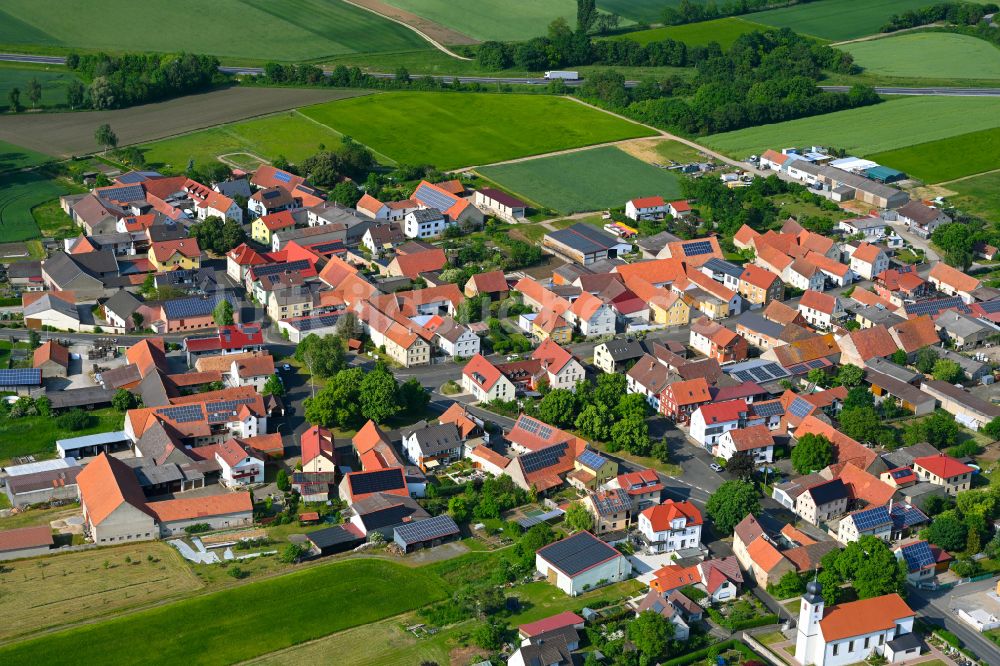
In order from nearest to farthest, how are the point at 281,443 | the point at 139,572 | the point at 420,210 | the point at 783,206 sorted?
1. the point at 139,572
2. the point at 281,443
3. the point at 420,210
4. the point at 783,206

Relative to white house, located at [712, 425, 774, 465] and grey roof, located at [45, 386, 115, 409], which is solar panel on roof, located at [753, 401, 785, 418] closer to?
white house, located at [712, 425, 774, 465]

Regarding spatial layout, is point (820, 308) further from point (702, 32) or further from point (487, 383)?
point (702, 32)

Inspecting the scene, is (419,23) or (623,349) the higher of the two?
(419,23)

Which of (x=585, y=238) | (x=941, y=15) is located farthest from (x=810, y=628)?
(x=941, y=15)

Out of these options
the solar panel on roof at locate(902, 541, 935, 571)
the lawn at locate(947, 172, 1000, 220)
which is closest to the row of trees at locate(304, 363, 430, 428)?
the solar panel on roof at locate(902, 541, 935, 571)

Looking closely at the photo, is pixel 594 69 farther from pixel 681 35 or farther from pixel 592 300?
pixel 592 300

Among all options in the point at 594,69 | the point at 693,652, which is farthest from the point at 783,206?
the point at 693,652
